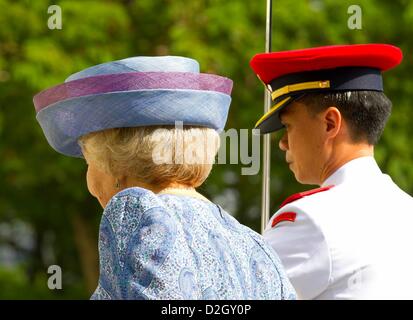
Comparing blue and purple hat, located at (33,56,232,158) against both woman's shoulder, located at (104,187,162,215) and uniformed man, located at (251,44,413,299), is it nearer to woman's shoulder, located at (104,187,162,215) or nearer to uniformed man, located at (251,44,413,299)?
woman's shoulder, located at (104,187,162,215)

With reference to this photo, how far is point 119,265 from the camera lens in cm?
203

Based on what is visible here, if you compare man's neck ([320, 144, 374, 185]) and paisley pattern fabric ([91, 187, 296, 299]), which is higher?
man's neck ([320, 144, 374, 185])

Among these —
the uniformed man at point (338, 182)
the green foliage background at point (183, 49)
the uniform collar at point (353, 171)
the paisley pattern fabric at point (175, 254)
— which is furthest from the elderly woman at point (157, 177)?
the green foliage background at point (183, 49)

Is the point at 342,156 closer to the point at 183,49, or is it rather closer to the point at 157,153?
the point at 157,153

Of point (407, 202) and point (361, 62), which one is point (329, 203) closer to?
point (407, 202)

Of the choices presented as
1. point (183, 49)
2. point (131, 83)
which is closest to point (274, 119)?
point (131, 83)

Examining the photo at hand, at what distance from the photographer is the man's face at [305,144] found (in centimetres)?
304

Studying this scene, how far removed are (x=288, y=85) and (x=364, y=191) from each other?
0.38 meters

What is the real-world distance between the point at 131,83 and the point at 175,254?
0.43m

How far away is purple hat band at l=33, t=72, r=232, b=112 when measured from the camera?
2318 mm

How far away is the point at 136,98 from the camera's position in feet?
7.52

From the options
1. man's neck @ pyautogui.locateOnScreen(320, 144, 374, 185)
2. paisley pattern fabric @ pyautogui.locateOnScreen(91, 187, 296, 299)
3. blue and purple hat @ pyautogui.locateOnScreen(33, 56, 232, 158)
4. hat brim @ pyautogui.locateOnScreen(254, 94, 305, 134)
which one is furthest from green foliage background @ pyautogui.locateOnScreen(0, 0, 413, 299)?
paisley pattern fabric @ pyautogui.locateOnScreen(91, 187, 296, 299)

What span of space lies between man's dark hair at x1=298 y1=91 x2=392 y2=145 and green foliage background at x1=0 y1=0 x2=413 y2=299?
564 centimetres
